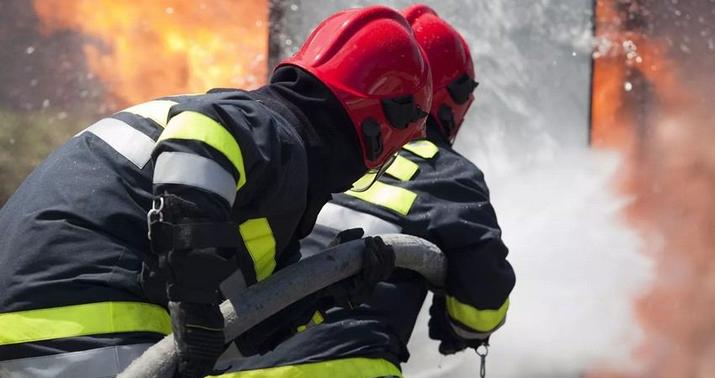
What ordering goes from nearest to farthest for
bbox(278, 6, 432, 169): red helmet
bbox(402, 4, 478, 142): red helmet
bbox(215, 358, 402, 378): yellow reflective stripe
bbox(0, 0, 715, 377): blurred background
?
bbox(278, 6, 432, 169): red helmet < bbox(215, 358, 402, 378): yellow reflective stripe < bbox(402, 4, 478, 142): red helmet < bbox(0, 0, 715, 377): blurred background

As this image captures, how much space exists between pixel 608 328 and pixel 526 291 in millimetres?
595

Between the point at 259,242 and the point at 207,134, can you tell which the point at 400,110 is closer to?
the point at 259,242

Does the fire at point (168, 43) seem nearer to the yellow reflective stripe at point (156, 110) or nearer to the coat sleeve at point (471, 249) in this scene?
the coat sleeve at point (471, 249)

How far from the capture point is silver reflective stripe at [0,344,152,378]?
220cm

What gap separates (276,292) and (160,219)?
0.45 m

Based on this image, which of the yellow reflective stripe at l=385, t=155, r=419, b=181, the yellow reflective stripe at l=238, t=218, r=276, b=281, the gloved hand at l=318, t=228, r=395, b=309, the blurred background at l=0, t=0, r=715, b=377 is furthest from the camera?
the blurred background at l=0, t=0, r=715, b=377

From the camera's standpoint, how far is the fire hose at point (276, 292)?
2.19 m

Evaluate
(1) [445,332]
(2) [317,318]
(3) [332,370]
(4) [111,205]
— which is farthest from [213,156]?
(1) [445,332]

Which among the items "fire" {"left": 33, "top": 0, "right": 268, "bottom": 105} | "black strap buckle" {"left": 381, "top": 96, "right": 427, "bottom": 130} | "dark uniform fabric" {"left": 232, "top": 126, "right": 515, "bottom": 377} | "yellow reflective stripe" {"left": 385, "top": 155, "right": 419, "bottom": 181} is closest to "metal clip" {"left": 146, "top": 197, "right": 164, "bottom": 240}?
"black strap buckle" {"left": 381, "top": 96, "right": 427, "bottom": 130}

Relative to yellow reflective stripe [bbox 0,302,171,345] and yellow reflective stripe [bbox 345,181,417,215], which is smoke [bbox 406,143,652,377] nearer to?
yellow reflective stripe [bbox 345,181,417,215]

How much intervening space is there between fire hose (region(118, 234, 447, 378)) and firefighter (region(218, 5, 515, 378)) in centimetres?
26

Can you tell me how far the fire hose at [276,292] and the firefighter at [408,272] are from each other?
259mm

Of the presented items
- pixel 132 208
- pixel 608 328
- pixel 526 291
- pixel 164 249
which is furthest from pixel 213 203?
pixel 608 328

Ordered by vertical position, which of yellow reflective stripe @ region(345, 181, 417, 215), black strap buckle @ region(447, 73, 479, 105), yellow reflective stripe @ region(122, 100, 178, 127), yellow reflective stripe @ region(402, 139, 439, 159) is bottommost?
yellow reflective stripe @ region(345, 181, 417, 215)
